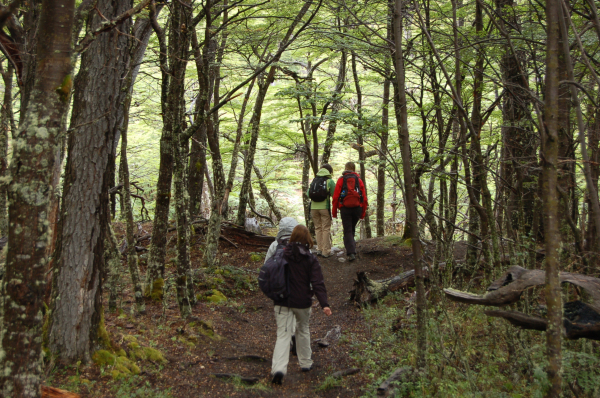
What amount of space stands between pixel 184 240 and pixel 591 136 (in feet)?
17.9

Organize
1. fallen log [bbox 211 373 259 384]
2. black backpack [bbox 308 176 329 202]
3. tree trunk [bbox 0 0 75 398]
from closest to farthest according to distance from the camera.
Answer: tree trunk [bbox 0 0 75 398] → fallen log [bbox 211 373 259 384] → black backpack [bbox 308 176 329 202]

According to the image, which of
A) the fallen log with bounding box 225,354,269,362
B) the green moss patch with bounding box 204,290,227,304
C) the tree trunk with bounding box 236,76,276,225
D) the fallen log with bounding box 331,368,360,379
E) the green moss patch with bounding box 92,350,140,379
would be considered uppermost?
the tree trunk with bounding box 236,76,276,225

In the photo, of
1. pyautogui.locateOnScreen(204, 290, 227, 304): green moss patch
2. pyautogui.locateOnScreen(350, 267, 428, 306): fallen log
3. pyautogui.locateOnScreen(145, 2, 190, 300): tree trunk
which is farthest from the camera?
pyautogui.locateOnScreen(204, 290, 227, 304): green moss patch

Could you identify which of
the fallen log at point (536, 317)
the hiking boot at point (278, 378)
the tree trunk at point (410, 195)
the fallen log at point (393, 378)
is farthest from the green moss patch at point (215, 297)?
the fallen log at point (536, 317)

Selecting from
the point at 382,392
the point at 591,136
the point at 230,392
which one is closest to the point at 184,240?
the point at 230,392

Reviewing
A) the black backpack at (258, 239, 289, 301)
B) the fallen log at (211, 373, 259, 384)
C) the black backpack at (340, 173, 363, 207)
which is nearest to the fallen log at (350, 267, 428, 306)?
the black backpack at (340, 173, 363, 207)

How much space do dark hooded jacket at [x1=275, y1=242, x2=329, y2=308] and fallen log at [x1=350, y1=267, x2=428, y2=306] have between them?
2495 mm

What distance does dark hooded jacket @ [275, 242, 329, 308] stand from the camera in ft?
16.0

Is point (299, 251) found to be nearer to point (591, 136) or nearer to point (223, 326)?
point (223, 326)

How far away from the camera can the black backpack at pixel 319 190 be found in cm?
957

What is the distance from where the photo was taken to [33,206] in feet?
7.91

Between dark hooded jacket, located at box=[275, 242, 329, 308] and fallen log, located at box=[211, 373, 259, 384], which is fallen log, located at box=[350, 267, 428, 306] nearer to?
dark hooded jacket, located at box=[275, 242, 329, 308]

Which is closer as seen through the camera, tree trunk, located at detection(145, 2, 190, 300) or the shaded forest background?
the shaded forest background

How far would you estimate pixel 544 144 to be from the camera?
7.99 feet
